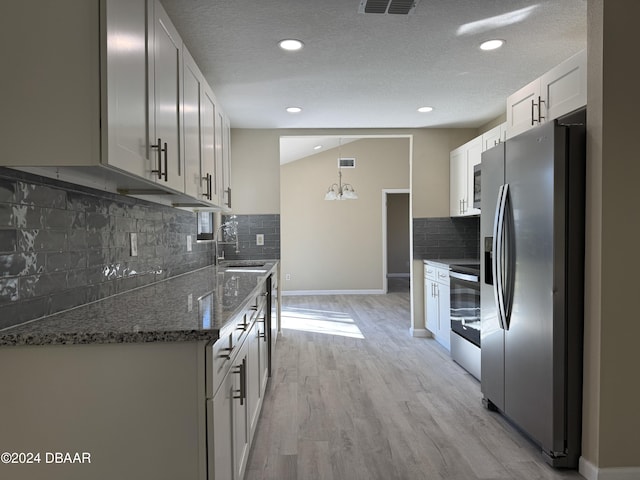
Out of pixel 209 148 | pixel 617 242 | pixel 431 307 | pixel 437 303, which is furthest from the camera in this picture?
pixel 431 307

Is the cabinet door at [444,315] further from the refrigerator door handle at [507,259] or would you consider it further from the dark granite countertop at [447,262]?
the refrigerator door handle at [507,259]

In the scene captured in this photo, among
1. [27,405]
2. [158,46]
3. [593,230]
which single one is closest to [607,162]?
[593,230]

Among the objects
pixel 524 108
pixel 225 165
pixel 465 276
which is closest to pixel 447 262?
pixel 465 276

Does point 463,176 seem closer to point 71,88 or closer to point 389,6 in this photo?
point 389,6

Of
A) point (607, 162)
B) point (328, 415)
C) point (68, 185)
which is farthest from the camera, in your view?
point (328, 415)

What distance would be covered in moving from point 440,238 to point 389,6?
3.37 metres

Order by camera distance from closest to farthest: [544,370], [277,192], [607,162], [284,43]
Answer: [607,162]
[544,370]
[284,43]
[277,192]

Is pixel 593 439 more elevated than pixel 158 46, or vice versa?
pixel 158 46

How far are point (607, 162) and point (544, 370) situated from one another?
41.6 inches

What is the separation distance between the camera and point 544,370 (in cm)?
231

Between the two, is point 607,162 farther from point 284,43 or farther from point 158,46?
point 158,46

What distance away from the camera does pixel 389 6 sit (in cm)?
227

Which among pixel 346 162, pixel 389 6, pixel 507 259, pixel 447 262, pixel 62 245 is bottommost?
pixel 447 262

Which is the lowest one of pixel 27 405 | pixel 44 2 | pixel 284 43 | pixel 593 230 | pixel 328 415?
pixel 328 415
